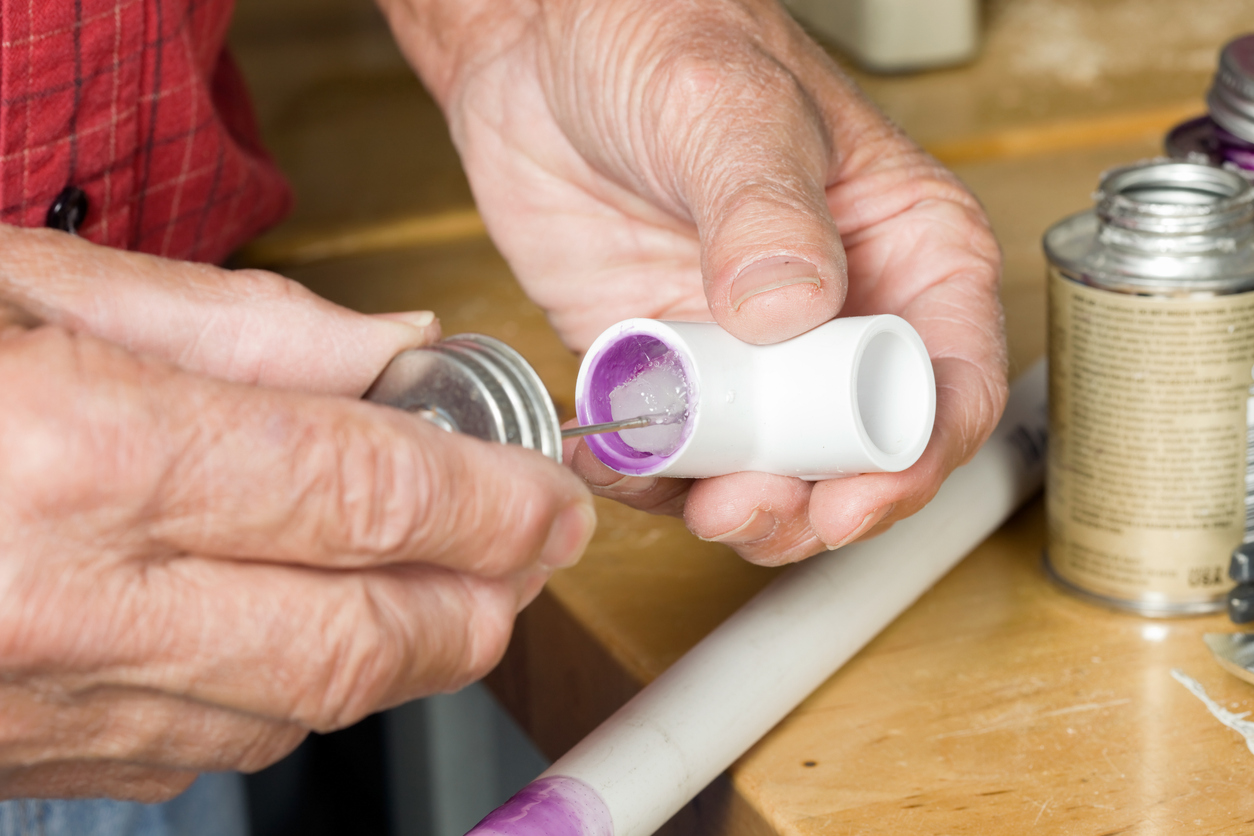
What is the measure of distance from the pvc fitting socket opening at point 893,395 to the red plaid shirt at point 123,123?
0.41m

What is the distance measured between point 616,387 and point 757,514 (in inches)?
3.4

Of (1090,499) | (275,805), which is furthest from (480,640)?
(275,805)

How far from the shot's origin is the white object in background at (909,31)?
1.42 m

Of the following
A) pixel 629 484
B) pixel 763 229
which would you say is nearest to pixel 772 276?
pixel 763 229

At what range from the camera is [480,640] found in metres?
0.45

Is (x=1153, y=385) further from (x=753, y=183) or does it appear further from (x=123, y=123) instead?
(x=123, y=123)

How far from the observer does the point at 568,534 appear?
0.46 meters

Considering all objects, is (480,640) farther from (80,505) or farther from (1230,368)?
(1230,368)

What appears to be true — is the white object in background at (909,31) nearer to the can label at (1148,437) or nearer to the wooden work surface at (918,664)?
the wooden work surface at (918,664)

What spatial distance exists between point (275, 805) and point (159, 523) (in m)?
0.88

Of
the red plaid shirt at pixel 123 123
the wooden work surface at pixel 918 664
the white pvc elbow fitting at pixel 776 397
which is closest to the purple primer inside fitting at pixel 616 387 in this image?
the white pvc elbow fitting at pixel 776 397

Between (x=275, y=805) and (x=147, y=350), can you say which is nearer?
(x=147, y=350)

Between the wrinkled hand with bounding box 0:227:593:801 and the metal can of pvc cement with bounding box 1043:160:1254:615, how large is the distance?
0.29 metres

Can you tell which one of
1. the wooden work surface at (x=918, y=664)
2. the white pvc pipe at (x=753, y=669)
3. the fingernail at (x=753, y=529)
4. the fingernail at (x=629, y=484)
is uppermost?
the fingernail at (x=629, y=484)
